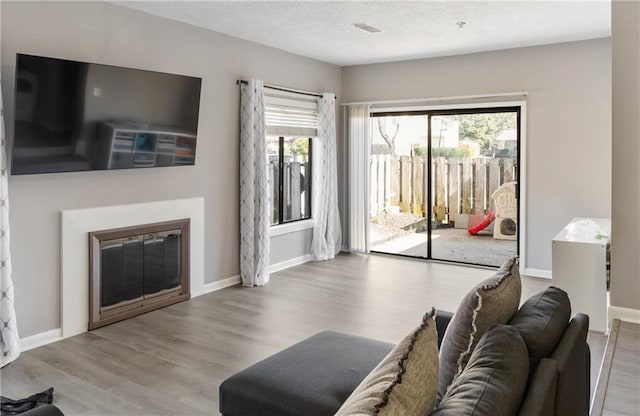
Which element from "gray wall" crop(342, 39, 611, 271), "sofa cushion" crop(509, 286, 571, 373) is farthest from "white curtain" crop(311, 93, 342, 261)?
"sofa cushion" crop(509, 286, 571, 373)

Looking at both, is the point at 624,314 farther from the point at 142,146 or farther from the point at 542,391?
the point at 142,146

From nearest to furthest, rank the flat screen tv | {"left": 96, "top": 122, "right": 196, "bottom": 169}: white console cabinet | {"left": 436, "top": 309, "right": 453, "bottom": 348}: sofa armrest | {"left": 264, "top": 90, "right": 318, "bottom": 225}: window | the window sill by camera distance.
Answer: {"left": 436, "top": 309, "right": 453, "bottom": 348}: sofa armrest, the flat screen tv, {"left": 96, "top": 122, "right": 196, "bottom": 169}: white console cabinet, {"left": 264, "top": 90, "right": 318, "bottom": 225}: window, the window sill

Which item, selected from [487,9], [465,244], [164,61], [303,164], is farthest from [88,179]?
[465,244]

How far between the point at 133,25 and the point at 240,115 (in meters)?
1.44

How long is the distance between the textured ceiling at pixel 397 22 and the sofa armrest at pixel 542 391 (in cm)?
346

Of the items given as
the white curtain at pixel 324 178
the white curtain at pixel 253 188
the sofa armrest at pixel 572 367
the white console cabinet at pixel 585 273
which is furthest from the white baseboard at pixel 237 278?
the sofa armrest at pixel 572 367

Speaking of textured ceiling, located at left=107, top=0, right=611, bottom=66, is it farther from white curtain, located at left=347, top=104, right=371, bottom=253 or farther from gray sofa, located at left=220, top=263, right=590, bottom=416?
gray sofa, located at left=220, top=263, right=590, bottom=416

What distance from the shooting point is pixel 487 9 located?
4.37 metres

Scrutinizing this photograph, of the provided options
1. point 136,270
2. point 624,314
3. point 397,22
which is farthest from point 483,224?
point 624,314

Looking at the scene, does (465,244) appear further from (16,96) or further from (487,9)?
(16,96)

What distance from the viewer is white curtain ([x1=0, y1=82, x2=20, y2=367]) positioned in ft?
11.3

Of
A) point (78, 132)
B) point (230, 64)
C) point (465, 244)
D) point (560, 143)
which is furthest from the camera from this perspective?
point (465, 244)

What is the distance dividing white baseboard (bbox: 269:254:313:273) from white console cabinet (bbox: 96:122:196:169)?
1.88 metres

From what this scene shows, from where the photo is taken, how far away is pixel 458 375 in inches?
63.1
